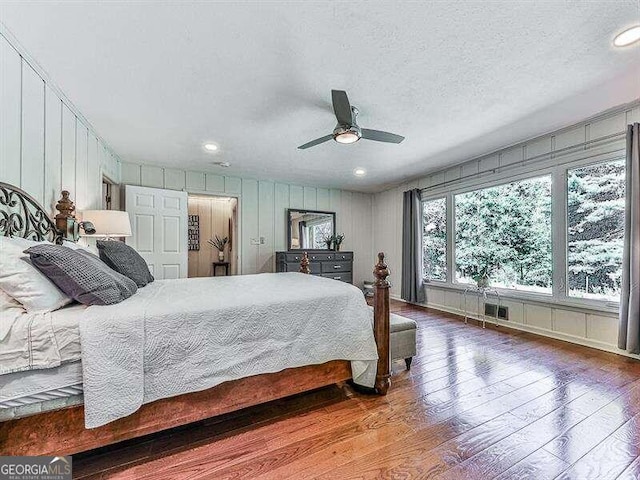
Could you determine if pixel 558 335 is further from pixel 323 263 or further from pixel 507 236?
pixel 323 263

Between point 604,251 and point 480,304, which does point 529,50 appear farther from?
point 480,304

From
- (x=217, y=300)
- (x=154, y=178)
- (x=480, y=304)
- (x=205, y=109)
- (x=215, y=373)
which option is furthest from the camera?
(x=154, y=178)

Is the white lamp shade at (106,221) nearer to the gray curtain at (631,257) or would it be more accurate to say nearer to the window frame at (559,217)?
the window frame at (559,217)

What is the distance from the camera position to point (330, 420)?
175 centimetres

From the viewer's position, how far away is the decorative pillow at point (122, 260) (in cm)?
212

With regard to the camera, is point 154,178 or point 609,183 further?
point 154,178

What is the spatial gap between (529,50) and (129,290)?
2984 millimetres

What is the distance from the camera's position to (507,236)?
12.7 feet

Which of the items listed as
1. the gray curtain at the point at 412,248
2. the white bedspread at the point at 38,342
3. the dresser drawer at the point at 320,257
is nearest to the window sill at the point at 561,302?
the gray curtain at the point at 412,248

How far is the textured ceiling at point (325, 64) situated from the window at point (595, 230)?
699 mm

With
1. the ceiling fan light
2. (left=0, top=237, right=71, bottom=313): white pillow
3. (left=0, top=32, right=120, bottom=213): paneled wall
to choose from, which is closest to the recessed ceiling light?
the ceiling fan light

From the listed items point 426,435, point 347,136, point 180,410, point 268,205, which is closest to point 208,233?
point 268,205

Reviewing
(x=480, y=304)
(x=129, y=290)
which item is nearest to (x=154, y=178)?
(x=129, y=290)

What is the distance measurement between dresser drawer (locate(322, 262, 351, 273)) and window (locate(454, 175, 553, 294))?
6.78 ft
